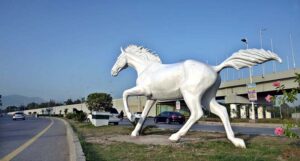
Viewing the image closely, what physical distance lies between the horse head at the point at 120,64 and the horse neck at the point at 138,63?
19 cm

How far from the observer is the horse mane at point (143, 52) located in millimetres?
12156

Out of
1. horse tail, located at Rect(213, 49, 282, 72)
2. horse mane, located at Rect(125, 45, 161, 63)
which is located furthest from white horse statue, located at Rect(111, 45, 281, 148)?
horse mane, located at Rect(125, 45, 161, 63)

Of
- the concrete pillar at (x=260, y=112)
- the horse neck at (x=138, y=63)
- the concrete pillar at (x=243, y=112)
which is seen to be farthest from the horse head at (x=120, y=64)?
the concrete pillar at (x=260, y=112)

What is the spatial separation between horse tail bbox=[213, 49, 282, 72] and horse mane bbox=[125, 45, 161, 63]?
3.02 m

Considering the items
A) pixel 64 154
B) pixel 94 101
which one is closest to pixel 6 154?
pixel 64 154

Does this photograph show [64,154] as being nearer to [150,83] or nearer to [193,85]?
[150,83]

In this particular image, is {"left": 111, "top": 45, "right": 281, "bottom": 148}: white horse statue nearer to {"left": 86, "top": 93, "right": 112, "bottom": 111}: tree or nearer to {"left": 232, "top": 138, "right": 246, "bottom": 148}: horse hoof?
{"left": 232, "top": 138, "right": 246, "bottom": 148}: horse hoof

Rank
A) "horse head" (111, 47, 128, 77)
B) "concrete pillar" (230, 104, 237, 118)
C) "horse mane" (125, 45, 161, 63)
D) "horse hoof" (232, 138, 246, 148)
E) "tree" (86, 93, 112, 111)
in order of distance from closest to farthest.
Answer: "horse hoof" (232, 138, 246, 148) < "horse mane" (125, 45, 161, 63) < "horse head" (111, 47, 128, 77) < "concrete pillar" (230, 104, 237, 118) < "tree" (86, 93, 112, 111)

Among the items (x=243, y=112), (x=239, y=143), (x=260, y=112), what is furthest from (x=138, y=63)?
(x=260, y=112)

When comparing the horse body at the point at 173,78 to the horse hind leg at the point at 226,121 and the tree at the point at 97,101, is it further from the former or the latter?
the tree at the point at 97,101

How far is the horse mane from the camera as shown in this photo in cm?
1216

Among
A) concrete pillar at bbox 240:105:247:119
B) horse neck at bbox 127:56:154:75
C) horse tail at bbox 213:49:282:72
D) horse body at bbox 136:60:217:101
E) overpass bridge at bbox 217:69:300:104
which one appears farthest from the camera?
concrete pillar at bbox 240:105:247:119

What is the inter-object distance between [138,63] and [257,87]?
32737 millimetres

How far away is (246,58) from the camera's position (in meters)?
9.16
